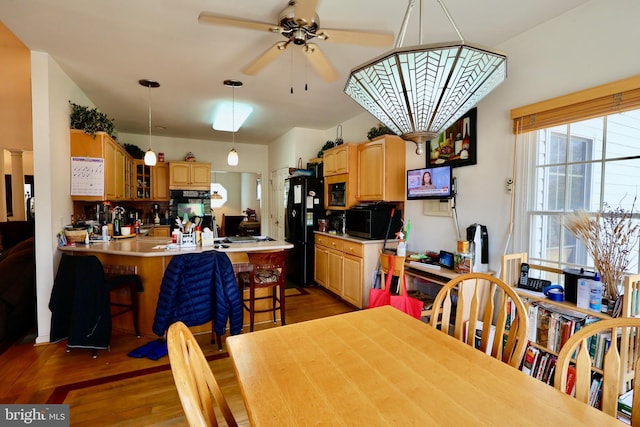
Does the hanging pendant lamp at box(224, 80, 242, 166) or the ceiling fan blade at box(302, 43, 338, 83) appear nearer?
the ceiling fan blade at box(302, 43, 338, 83)

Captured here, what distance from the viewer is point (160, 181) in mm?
5902

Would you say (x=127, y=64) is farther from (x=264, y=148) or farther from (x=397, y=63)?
(x=264, y=148)

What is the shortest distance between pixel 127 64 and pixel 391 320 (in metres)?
3.33

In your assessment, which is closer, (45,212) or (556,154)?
(556,154)

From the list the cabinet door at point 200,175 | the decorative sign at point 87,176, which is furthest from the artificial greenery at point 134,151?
the decorative sign at point 87,176

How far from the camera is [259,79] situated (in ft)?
10.7

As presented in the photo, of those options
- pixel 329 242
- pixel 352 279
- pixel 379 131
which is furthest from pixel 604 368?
pixel 329 242

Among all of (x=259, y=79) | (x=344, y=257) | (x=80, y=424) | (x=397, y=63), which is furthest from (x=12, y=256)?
(x=397, y=63)

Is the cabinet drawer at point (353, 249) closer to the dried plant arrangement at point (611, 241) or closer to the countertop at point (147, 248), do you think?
the countertop at point (147, 248)

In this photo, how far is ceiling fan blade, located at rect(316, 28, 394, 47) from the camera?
1895 millimetres

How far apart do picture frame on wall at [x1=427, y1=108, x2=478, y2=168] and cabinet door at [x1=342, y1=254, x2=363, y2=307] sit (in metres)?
1.49

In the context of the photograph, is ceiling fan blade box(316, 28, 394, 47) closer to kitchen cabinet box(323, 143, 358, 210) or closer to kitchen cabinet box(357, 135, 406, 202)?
kitchen cabinet box(357, 135, 406, 202)

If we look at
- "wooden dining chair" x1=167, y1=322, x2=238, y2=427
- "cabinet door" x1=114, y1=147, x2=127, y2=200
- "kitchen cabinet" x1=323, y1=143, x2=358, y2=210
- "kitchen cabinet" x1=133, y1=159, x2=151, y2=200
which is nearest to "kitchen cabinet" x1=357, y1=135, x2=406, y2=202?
"kitchen cabinet" x1=323, y1=143, x2=358, y2=210

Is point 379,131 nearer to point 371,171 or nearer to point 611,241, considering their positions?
point 371,171
